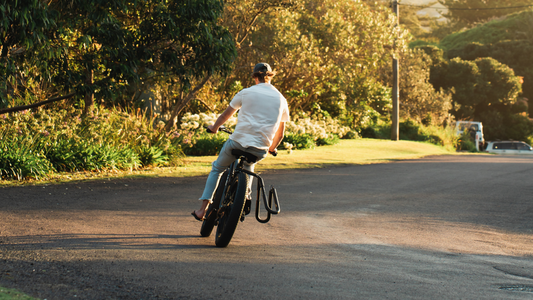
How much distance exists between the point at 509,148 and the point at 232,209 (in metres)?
32.7

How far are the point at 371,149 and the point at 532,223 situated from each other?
49.6 ft

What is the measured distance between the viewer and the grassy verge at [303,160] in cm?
1164

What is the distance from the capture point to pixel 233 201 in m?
5.60

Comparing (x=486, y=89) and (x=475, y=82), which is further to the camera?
(x=486, y=89)

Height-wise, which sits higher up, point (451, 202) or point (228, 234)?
point (228, 234)

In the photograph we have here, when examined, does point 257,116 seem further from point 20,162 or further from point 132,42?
point 20,162

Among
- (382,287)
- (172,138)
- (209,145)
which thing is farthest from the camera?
(209,145)

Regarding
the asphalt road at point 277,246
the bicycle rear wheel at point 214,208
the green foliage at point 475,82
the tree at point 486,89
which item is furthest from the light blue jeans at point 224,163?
the green foliage at point 475,82

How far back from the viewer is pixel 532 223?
8.02 meters

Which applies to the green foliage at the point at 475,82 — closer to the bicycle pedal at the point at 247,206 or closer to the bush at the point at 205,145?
the bush at the point at 205,145

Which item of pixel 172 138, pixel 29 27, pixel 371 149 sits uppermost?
pixel 29 27

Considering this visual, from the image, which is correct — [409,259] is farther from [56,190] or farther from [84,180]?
[84,180]

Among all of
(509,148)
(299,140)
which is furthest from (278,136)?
(509,148)

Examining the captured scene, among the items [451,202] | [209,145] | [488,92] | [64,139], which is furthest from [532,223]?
[488,92]
